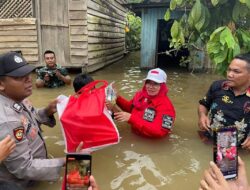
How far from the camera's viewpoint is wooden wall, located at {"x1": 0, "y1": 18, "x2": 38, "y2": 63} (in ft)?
32.0

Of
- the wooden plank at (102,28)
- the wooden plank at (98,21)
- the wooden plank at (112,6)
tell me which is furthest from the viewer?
the wooden plank at (112,6)

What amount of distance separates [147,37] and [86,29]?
3166 mm

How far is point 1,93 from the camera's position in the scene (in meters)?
3.08

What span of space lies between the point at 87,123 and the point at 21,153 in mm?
744

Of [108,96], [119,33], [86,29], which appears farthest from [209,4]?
[119,33]

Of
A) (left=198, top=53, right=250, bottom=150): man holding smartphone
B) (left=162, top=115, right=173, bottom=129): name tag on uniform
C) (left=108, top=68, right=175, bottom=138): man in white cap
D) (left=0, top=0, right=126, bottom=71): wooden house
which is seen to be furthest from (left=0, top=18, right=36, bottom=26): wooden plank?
(left=198, top=53, right=250, bottom=150): man holding smartphone

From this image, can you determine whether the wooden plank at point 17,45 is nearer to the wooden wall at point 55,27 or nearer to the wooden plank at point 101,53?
the wooden wall at point 55,27

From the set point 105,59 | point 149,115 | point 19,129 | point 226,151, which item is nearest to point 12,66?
point 19,129

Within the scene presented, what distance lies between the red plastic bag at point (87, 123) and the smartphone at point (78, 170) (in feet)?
3.52

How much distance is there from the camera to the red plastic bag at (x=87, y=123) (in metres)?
3.27

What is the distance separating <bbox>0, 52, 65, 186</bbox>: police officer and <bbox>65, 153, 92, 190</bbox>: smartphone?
824 mm

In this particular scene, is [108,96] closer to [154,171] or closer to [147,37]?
[154,171]

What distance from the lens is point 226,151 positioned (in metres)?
2.07

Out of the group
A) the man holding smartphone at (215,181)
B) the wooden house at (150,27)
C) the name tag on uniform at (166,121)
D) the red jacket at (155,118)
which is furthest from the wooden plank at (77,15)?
the man holding smartphone at (215,181)
